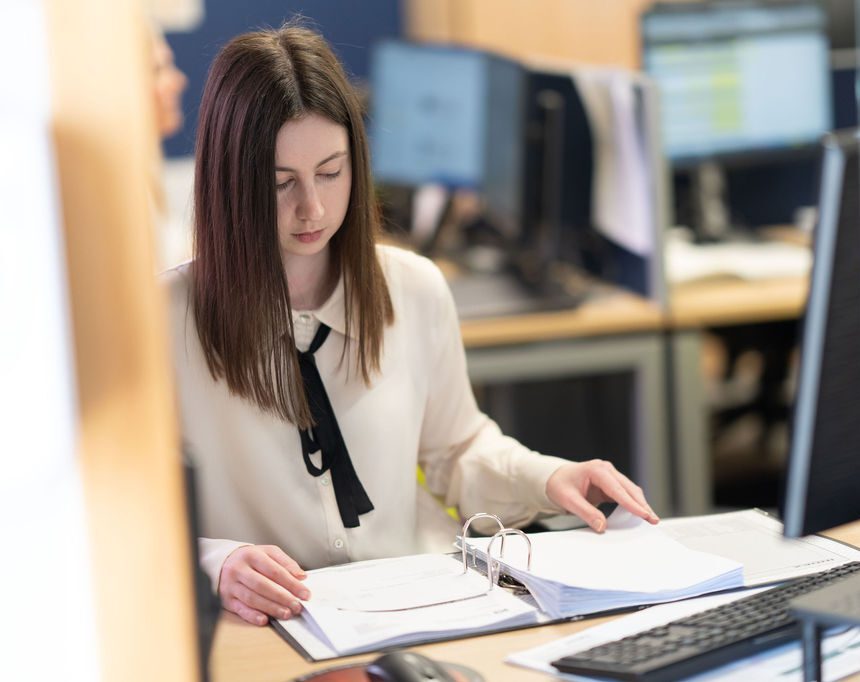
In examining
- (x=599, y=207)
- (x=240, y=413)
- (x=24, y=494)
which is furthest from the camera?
(x=599, y=207)

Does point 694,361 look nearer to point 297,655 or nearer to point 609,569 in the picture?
point 609,569

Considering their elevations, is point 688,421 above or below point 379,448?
below

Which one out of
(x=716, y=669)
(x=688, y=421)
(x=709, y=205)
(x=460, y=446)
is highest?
(x=709, y=205)

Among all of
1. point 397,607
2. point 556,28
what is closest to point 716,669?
point 397,607

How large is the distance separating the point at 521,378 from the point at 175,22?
6.80ft

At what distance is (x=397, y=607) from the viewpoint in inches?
50.6

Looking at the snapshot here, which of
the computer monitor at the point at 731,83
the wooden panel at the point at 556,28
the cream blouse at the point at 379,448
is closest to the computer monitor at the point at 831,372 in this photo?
the cream blouse at the point at 379,448

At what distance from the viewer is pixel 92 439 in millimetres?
744

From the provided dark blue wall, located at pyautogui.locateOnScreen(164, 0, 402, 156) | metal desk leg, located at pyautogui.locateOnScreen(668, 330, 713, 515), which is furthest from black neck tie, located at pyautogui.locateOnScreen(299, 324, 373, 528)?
dark blue wall, located at pyautogui.locateOnScreen(164, 0, 402, 156)

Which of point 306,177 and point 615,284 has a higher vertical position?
point 306,177

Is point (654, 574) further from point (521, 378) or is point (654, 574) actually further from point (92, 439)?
point (521, 378)

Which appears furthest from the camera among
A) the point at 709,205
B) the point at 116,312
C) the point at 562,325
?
the point at 709,205

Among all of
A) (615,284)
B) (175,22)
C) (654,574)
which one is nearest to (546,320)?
(615,284)

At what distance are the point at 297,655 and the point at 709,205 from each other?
2.63 metres
